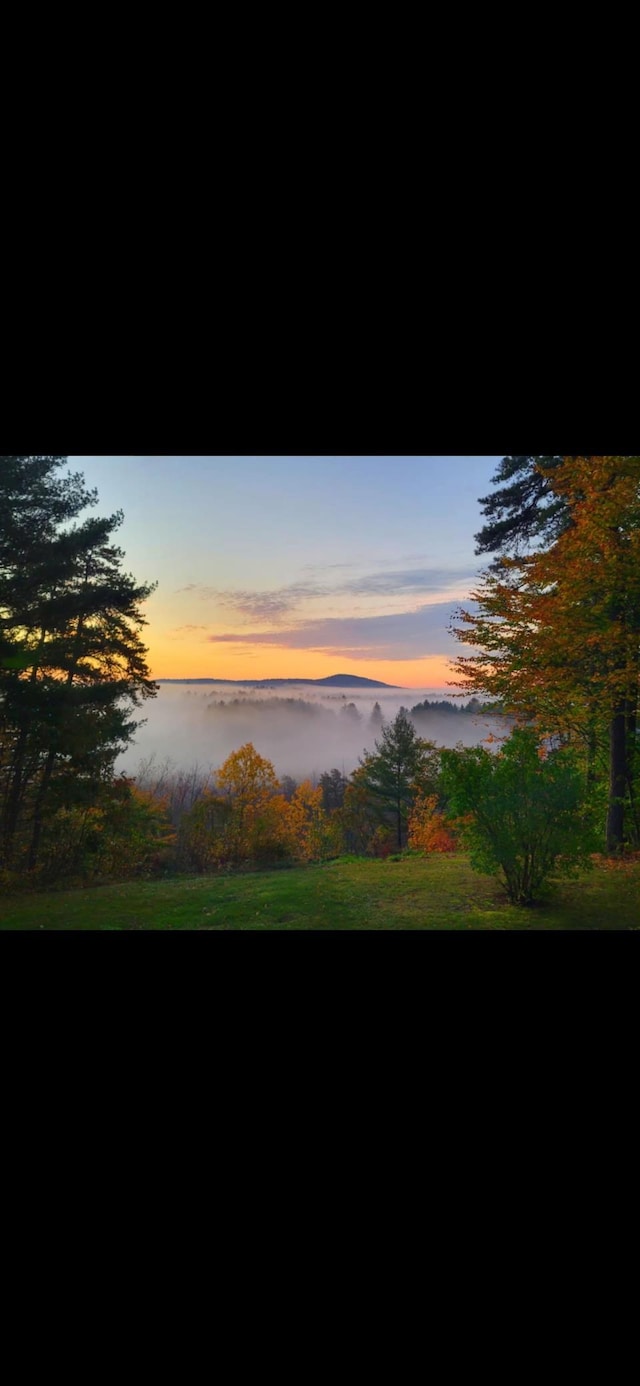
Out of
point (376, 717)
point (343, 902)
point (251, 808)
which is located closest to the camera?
point (343, 902)

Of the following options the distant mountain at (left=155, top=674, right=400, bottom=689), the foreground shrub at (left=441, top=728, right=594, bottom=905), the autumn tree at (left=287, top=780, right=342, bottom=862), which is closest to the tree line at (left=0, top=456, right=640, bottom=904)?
the autumn tree at (left=287, top=780, right=342, bottom=862)

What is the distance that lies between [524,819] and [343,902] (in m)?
1.51

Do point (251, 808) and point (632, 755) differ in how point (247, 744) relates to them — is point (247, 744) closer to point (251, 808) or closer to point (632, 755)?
point (251, 808)

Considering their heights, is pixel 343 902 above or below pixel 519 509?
below

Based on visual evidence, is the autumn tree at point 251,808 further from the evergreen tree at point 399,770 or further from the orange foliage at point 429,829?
the orange foliage at point 429,829

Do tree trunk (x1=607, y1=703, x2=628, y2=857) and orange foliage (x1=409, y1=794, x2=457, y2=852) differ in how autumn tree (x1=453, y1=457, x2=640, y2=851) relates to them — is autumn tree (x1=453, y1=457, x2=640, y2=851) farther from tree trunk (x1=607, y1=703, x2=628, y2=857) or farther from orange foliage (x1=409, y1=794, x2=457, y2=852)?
orange foliage (x1=409, y1=794, x2=457, y2=852)

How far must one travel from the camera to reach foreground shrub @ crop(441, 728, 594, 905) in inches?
158

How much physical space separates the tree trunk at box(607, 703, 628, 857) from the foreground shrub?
0.78 meters

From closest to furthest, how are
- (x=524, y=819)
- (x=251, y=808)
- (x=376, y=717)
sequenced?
(x=524, y=819) → (x=376, y=717) → (x=251, y=808)

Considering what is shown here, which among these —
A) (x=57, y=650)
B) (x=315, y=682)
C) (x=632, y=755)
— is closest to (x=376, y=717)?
(x=315, y=682)

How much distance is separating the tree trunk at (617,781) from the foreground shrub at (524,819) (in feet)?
2.57

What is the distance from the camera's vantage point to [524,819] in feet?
13.2
